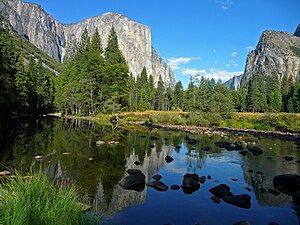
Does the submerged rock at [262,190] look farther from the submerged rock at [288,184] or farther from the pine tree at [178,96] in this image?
the pine tree at [178,96]

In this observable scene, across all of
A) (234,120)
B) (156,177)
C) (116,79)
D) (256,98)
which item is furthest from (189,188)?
(256,98)

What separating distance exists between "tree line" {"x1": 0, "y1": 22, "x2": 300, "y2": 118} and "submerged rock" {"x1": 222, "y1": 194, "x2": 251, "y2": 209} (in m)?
29.8

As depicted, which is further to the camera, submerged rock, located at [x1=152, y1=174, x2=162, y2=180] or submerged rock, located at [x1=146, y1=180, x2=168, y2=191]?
submerged rock, located at [x1=152, y1=174, x2=162, y2=180]

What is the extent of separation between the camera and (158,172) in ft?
47.0

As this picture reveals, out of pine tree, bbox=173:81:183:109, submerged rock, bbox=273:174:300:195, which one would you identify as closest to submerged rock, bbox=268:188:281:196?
submerged rock, bbox=273:174:300:195

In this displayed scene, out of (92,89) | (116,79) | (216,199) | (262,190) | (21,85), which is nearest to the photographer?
(216,199)

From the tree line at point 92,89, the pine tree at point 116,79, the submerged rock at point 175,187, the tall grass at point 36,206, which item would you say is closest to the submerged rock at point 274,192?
the submerged rock at point 175,187

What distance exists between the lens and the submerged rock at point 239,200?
32.0 feet

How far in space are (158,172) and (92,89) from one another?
133 feet

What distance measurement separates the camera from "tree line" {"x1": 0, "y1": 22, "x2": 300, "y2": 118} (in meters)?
41.8

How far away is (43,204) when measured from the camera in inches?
193

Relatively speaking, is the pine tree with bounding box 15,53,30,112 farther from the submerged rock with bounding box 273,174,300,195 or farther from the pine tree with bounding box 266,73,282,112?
the pine tree with bounding box 266,73,282,112

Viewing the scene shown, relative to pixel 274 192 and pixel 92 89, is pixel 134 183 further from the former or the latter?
pixel 92 89

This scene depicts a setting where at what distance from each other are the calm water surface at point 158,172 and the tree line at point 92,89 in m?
19.3
